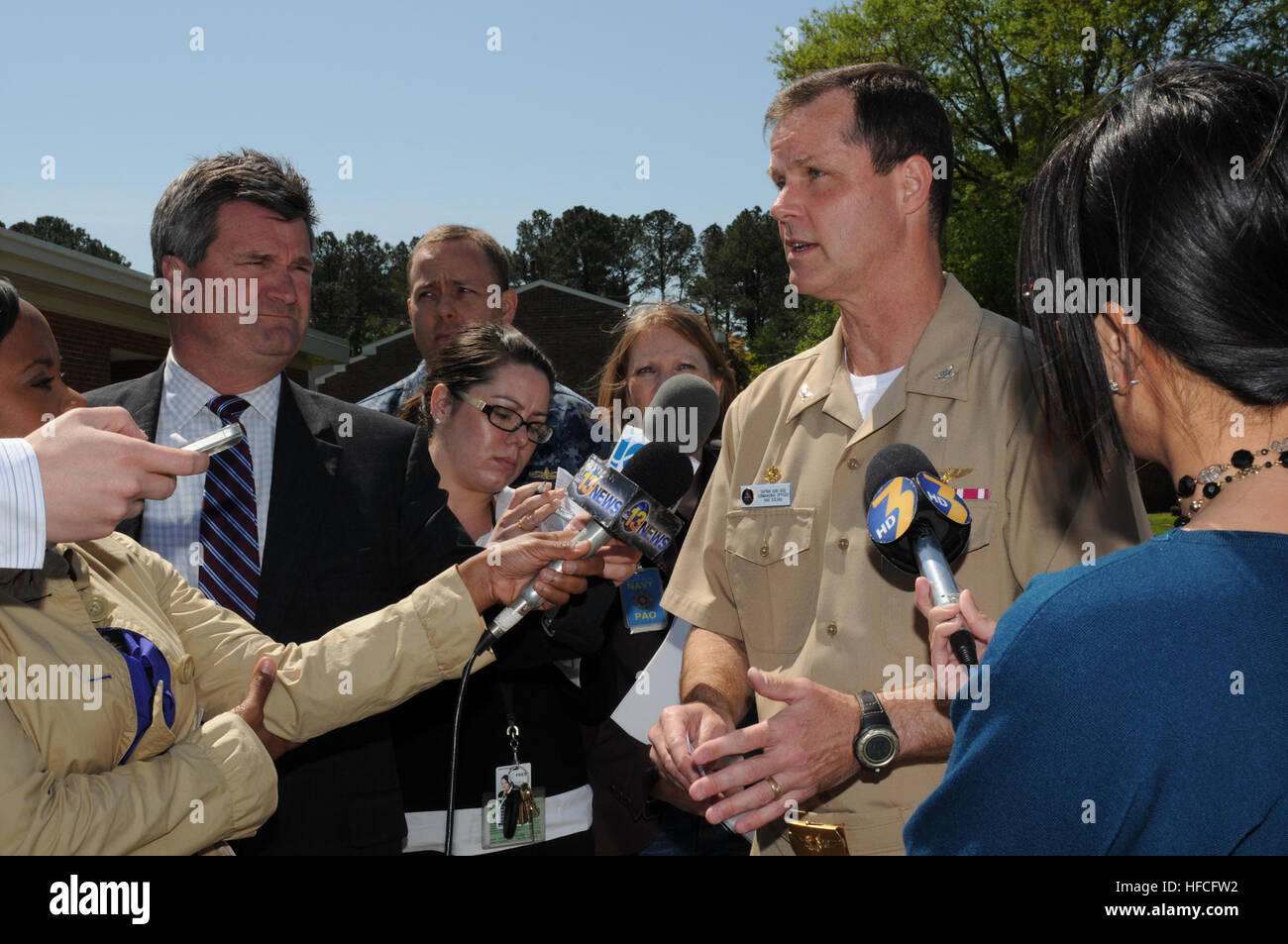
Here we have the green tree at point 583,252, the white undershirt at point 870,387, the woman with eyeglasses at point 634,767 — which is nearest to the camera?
the white undershirt at point 870,387

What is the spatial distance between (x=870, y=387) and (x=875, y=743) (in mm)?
1030

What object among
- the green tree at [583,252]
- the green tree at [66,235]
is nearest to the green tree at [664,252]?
the green tree at [583,252]

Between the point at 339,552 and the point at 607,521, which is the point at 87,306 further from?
the point at 607,521

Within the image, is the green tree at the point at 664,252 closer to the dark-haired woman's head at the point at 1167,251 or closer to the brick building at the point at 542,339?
the brick building at the point at 542,339

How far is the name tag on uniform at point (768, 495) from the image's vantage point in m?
2.89

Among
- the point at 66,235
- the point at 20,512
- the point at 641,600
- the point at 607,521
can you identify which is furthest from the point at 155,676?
the point at 66,235

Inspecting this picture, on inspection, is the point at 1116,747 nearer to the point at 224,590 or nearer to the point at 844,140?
the point at 844,140

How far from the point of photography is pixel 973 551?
101 inches

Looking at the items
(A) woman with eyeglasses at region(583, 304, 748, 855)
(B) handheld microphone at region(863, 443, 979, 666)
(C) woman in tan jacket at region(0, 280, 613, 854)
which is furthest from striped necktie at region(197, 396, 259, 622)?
(B) handheld microphone at region(863, 443, 979, 666)

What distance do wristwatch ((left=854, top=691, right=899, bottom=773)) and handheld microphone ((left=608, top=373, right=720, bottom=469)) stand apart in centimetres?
182

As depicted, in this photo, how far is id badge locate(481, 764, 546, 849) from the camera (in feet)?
10.8

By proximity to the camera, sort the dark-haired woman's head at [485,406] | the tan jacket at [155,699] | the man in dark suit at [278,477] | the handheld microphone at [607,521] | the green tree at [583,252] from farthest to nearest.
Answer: the green tree at [583,252], the dark-haired woman's head at [485,406], the man in dark suit at [278,477], the handheld microphone at [607,521], the tan jacket at [155,699]

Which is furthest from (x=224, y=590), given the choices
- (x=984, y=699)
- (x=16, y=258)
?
(x=16, y=258)

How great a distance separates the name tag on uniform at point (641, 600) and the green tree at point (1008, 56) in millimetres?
22419
